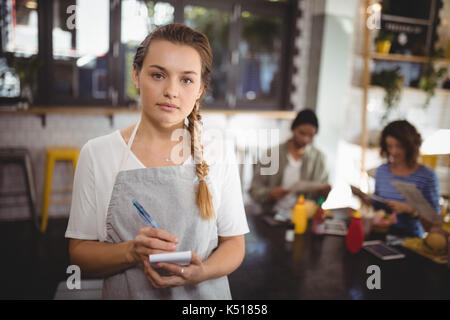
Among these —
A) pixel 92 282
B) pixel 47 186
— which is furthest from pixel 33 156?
pixel 92 282

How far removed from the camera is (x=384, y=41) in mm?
4547

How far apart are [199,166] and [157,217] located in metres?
0.17

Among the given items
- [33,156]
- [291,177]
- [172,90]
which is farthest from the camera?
[33,156]

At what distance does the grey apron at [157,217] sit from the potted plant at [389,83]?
4009mm

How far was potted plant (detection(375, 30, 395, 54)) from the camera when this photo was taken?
4.55 metres

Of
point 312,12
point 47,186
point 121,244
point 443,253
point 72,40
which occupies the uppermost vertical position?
point 312,12

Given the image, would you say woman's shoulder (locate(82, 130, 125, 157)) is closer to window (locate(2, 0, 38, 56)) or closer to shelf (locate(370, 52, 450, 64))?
window (locate(2, 0, 38, 56))

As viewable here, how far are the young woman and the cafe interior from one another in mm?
507

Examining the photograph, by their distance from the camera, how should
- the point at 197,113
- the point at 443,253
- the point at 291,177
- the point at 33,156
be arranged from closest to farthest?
the point at 197,113, the point at 443,253, the point at 291,177, the point at 33,156

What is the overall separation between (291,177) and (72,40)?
2.63 m

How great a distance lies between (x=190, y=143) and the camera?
41.3 inches
